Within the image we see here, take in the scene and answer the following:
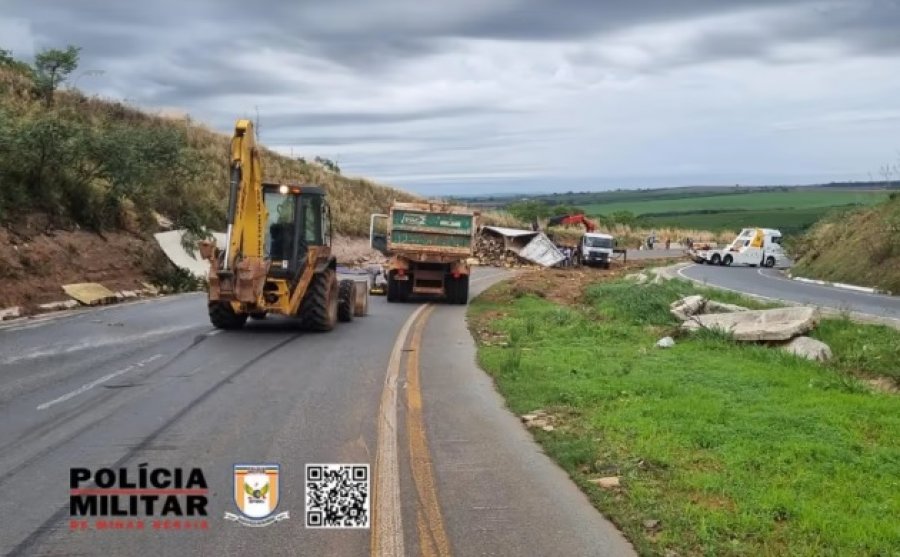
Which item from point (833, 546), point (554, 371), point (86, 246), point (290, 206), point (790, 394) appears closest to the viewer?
point (833, 546)

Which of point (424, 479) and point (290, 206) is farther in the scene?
point (290, 206)

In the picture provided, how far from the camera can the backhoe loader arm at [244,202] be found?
14898 mm

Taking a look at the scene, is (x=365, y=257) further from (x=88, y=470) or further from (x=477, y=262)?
(x=88, y=470)

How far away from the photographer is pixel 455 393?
32.8ft

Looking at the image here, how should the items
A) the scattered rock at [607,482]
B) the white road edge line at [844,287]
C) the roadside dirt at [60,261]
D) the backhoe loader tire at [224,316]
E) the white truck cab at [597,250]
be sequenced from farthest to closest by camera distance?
the white truck cab at [597,250] → the white road edge line at [844,287] → the roadside dirt at [60,261] → the backhoe loader tire at [224,316] → the scattered rock at [607,482]

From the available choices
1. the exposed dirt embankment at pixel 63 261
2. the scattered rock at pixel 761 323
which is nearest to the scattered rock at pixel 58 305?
the exposed dirt embankment at pixel 63 261

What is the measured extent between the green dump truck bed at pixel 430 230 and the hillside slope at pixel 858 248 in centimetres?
1669

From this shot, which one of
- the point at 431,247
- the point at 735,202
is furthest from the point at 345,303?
the point at 735,202

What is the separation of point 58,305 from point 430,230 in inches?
380

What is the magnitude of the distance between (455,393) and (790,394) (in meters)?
3.70

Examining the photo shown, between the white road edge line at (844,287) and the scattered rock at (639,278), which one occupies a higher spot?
the scattered rock at (639,278)

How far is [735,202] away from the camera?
15900cm

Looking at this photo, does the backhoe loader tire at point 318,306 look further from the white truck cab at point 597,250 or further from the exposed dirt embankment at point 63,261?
the white truck cab at point 597,250

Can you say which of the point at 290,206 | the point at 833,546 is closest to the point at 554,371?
the point at 833,546
